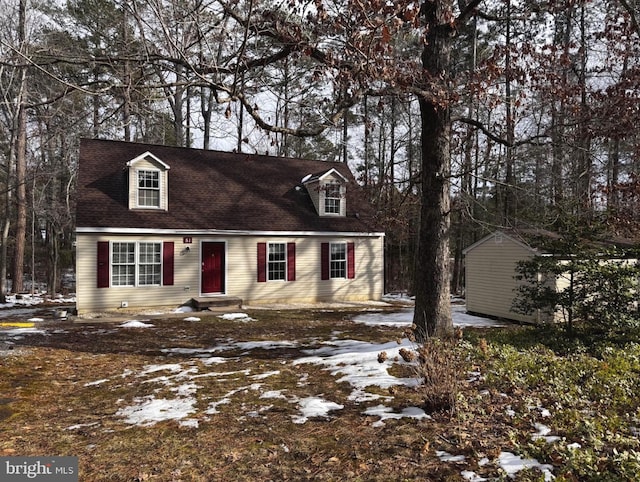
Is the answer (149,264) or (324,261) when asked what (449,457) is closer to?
(149,264)

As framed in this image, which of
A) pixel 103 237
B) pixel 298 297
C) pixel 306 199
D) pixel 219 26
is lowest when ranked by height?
pixel 298 297

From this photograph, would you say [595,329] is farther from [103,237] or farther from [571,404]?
[103,237]

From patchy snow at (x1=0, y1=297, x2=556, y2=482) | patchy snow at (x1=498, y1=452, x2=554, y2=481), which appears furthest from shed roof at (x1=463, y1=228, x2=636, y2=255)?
patchy snow at (x1=498, y1=452, x2=554, y2=481)

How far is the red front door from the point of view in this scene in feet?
51.5

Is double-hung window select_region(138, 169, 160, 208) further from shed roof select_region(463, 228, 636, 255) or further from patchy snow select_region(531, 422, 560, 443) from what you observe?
patchy snow select_region(531, 422, 560, 443)

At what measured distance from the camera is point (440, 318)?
7.59 meters

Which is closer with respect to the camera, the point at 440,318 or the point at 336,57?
the point at 336,57

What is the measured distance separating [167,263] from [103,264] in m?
2.03

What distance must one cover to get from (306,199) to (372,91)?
12238 mm

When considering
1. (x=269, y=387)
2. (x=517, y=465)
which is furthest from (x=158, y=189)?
(x=517, y=465)

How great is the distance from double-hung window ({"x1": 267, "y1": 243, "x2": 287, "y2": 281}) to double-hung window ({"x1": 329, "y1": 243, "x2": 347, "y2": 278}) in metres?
2.08

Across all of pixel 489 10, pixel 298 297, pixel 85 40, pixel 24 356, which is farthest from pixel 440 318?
pixel 85 40

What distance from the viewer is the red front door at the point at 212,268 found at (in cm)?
1569

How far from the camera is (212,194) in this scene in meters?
16.9
